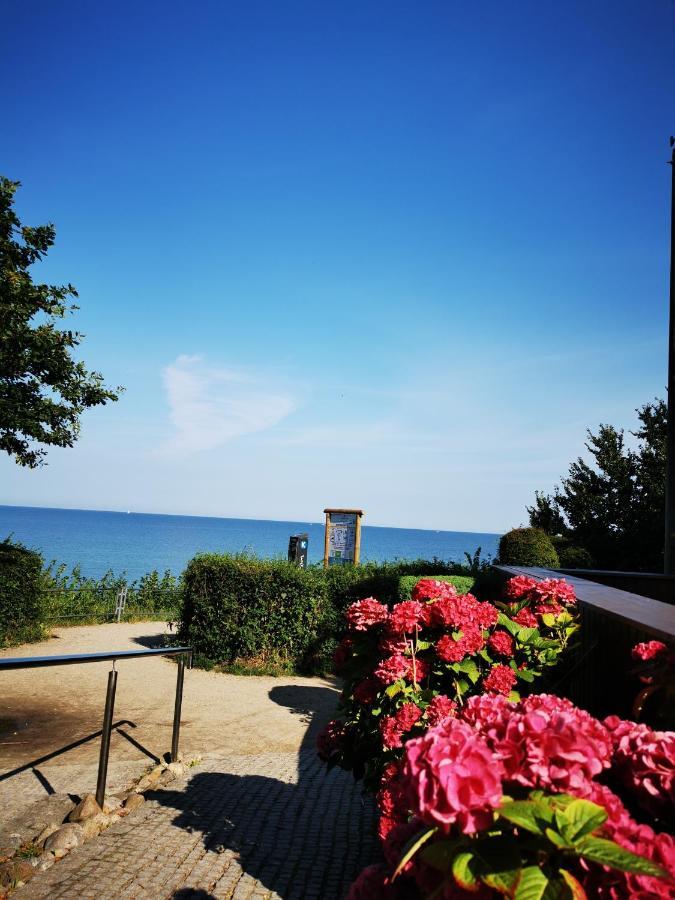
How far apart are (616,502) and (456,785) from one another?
20.5 meters

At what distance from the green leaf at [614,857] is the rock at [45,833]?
10.7 feet

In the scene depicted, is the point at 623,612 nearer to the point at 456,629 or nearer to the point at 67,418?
the point at 456,629

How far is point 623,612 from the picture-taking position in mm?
2895

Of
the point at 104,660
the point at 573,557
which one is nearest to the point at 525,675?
the point at 104,660

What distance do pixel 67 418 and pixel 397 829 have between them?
12.0 m

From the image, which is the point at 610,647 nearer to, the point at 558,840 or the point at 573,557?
the point at 558,840

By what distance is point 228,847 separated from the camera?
3.18 meters

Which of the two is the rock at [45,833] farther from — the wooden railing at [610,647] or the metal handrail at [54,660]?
the wooden railing at [610,647]

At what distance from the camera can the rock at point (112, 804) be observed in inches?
144

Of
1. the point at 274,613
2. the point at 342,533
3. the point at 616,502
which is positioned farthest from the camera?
the point at 616,502

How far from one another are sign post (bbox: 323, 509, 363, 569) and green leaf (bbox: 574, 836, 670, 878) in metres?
12.6

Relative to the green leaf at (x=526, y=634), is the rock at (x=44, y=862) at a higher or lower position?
lower

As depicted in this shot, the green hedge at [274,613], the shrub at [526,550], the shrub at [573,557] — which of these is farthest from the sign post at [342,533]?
the shrub at [573,557]

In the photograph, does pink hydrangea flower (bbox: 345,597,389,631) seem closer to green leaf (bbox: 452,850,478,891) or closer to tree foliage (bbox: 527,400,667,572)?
green leaf (bbox: 452,850,478,891)
